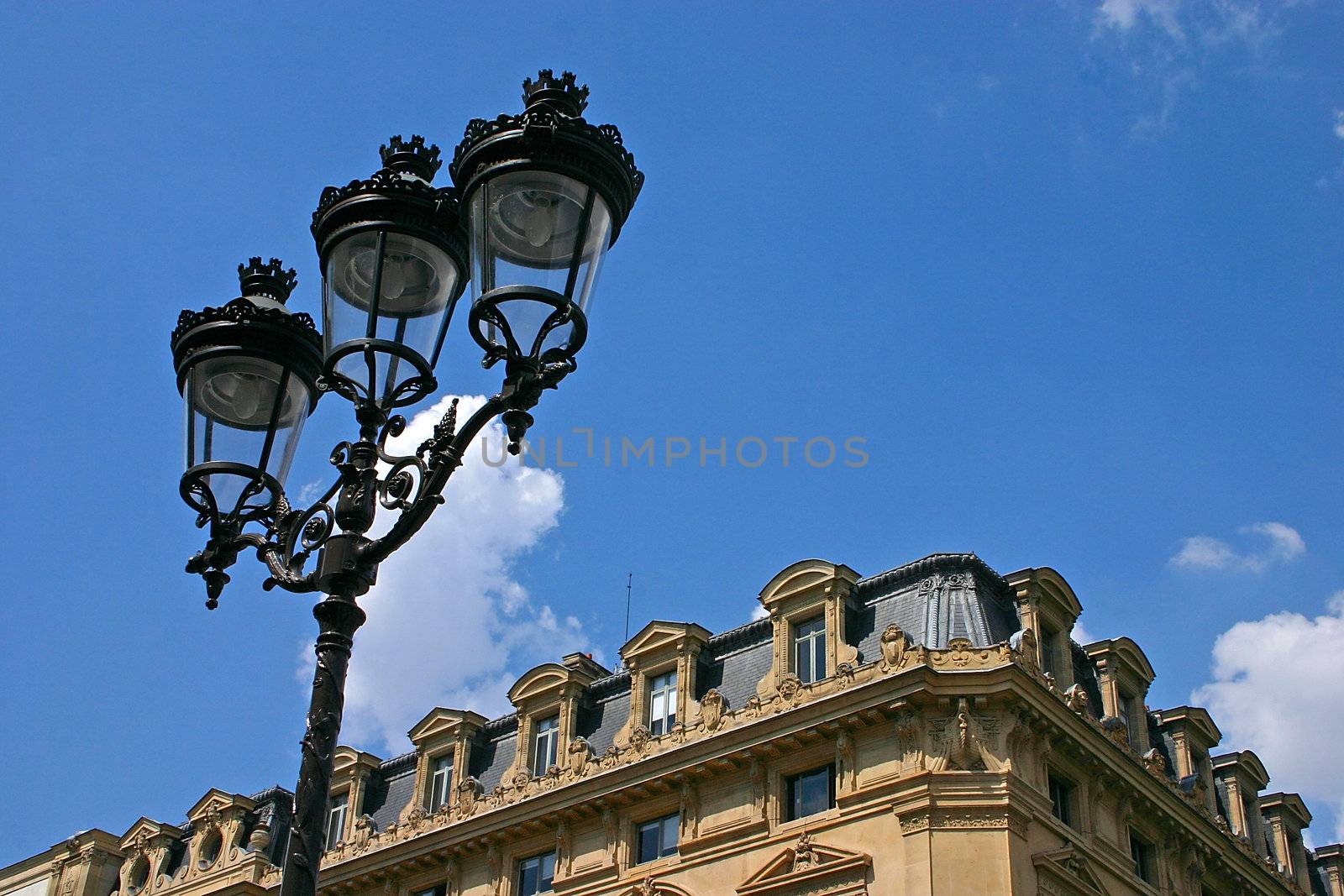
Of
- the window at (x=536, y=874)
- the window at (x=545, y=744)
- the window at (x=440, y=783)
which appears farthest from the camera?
the window at (x=440, y=783)

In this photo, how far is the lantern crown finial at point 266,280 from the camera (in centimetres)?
1105

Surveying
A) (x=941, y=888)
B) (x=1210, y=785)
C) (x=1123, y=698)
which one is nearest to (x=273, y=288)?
(x=941, y=888)

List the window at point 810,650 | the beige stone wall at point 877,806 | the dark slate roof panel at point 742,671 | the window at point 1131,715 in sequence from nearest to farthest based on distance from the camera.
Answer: the beige stone wall at point 877,806
the window at point 810,650
the dark slate roof panel at point 742,671
the window at point 1131,715

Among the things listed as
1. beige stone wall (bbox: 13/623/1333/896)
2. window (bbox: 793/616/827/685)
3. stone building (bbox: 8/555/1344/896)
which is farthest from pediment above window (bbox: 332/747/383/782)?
window (bbox: 793/616/827/685)

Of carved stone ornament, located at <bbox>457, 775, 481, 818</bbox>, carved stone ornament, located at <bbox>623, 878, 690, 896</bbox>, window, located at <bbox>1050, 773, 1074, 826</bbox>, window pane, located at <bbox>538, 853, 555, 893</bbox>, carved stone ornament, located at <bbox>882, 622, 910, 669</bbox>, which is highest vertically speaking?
carved stone ornament, located at <bbox>882, 622, 910, 669</bbox>

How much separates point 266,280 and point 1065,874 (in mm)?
22730

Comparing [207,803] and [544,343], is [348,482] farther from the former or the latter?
[207,803]

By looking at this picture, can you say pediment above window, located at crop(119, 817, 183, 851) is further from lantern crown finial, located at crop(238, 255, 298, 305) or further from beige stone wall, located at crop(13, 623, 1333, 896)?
lantern crown finial, located at crop(238, 255, 298, 305)

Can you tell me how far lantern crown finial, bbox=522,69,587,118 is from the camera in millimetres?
9977

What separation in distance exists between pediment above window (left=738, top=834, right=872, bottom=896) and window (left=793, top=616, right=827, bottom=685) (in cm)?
373

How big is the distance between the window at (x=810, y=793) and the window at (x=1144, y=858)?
7381 mm

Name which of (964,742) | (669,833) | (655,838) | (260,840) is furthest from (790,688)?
(260,840)

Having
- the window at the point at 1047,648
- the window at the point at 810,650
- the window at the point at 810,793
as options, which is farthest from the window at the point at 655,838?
the window at the point at 1047,648

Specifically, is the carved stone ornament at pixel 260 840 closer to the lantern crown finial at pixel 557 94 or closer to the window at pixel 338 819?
the window at pixel 338 819
